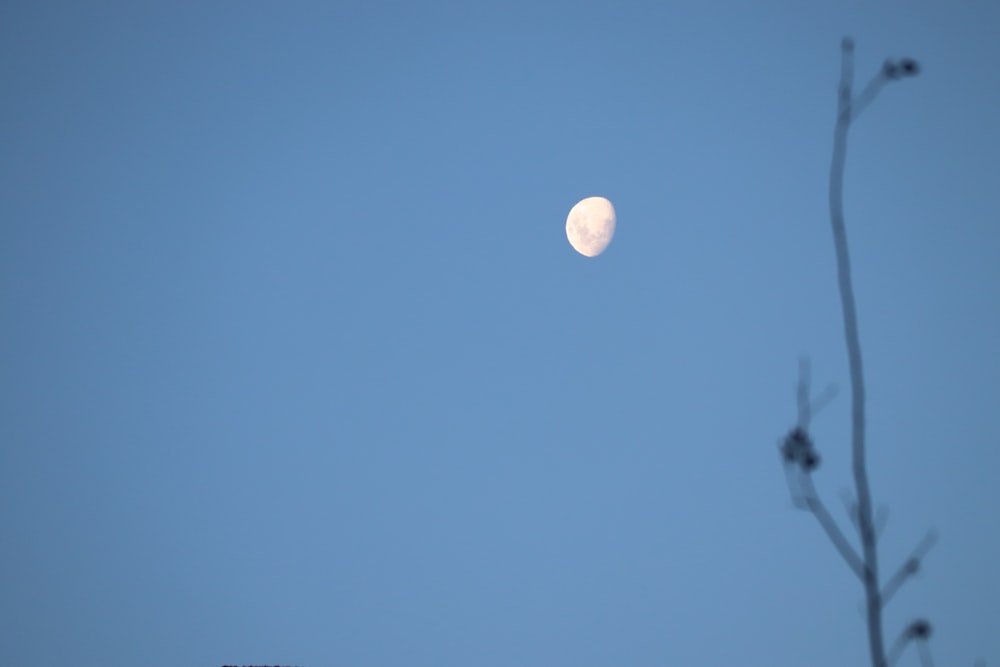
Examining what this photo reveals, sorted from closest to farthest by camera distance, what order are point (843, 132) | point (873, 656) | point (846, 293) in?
point (873, 656), point (846, 293), point (843, 132)

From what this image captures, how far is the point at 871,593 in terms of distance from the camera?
2047 millimetres

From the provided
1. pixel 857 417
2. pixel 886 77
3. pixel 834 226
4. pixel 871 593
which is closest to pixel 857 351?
pixel 857 417

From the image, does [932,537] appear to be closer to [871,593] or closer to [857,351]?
[871,593]

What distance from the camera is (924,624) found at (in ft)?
6.82

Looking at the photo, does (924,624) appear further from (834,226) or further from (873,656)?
(834,226)

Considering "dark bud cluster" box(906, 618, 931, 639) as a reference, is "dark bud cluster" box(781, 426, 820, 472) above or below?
above

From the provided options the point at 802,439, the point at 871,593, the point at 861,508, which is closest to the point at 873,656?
the point at 871,593

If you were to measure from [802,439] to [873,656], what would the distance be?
0.62m

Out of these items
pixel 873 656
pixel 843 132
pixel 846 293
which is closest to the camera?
pixel 873 656

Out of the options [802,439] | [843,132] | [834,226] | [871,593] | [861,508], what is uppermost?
[843,132]

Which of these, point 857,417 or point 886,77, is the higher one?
point 886,77

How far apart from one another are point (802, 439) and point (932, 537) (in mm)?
557

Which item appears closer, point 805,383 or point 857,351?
point 857,351

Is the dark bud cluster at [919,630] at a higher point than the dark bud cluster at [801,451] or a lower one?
lower
